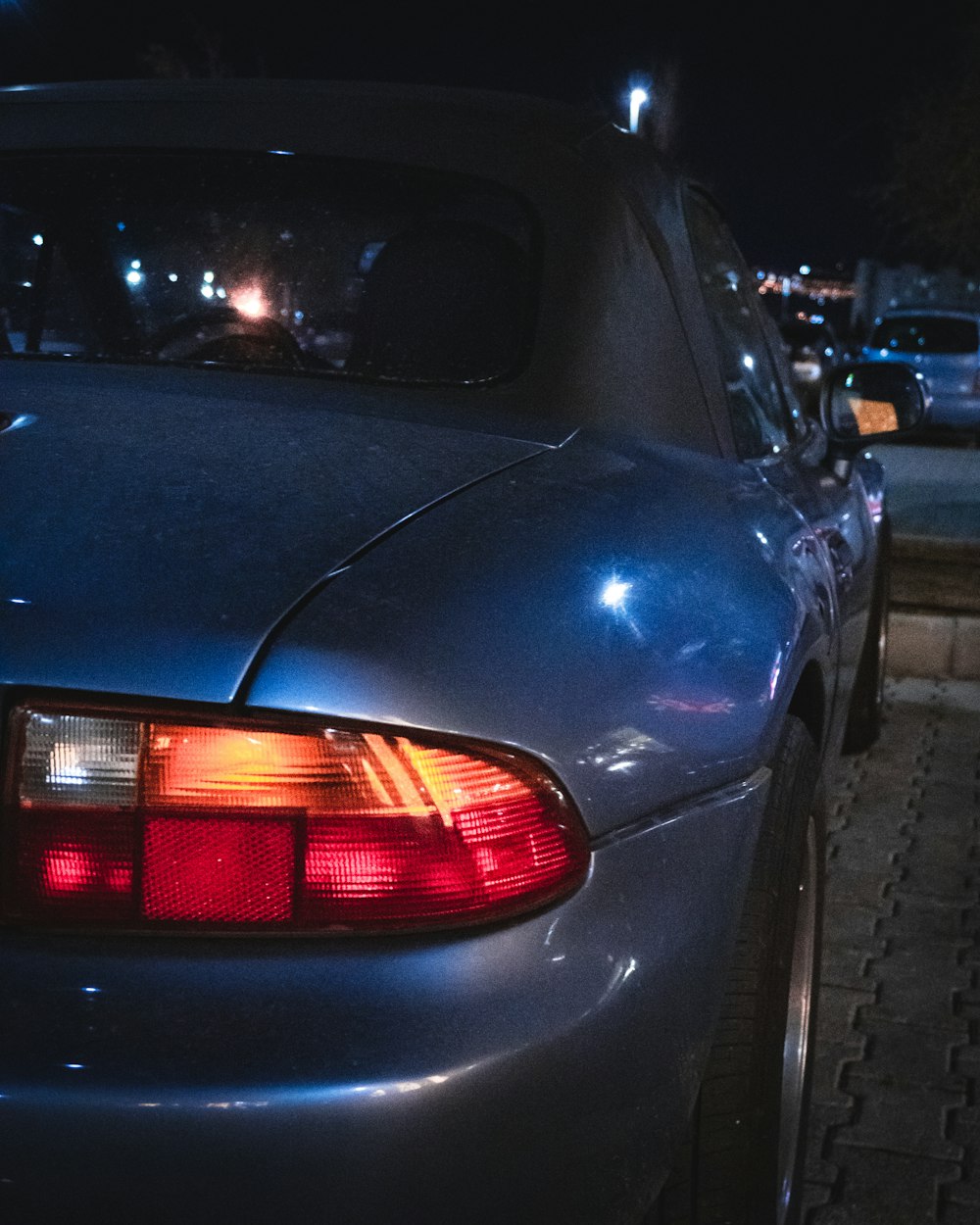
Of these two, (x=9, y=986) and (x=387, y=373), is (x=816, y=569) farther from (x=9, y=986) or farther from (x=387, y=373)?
(x=9, y=986)

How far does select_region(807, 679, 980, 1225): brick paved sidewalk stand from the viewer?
9.34 feet

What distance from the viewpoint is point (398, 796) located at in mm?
1543

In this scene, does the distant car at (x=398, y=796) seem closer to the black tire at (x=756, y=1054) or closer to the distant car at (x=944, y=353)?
the black tire at (x=756, y=1054)

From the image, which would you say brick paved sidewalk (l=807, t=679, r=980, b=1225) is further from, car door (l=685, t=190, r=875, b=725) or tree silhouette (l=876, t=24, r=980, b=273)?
tree silhouette (l=876, t=24, r=980, b=273)

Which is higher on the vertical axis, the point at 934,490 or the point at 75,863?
the point at 75,863

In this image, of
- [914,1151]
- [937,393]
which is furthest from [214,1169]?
[937,393]

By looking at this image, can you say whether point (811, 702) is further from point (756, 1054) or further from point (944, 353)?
point (944, 353)

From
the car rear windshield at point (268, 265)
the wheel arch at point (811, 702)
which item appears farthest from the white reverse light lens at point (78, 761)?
the wheel arch at point (811, 702)

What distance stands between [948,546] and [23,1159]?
6.51 meters

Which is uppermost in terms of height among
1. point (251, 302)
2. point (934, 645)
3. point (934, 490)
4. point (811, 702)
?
point (251, 302)

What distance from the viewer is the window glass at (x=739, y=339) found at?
9.36 ft

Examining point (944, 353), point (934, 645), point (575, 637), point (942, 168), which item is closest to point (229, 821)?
point (575, 637)

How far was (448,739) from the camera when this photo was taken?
1.53 metres

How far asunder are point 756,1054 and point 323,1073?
0.74 metres
